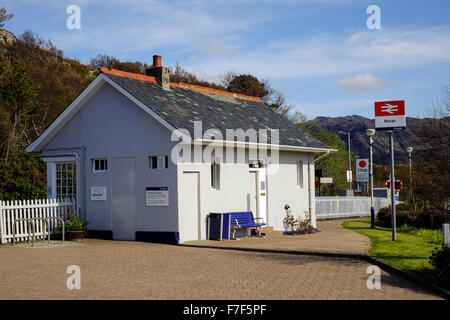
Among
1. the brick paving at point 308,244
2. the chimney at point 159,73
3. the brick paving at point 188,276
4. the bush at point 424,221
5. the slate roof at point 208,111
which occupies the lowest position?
the brick paving at point 188,276

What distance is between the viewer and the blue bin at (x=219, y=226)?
16.5 m

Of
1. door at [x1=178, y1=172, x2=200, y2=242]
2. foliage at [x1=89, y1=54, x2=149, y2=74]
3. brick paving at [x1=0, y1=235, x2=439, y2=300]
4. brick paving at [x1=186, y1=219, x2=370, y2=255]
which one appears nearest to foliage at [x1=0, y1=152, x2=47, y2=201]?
brick paving at [x1=0, y1=235, x2=439, y2=300]

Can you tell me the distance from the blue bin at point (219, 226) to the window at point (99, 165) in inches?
160

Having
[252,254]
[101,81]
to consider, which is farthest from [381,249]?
[101,81]

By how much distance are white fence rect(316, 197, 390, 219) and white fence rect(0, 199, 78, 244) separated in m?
14.5

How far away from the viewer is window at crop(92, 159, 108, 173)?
58.3ft

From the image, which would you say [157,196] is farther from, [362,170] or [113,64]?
[113,64]

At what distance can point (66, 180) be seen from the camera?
18.9m

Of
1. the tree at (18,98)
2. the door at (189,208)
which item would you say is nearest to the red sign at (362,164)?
the door at (189,208)

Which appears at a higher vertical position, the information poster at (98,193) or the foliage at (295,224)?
the information poster at (98,193)

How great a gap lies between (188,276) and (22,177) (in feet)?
65.8

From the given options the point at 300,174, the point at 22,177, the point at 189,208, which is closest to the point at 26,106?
the point at 22,177

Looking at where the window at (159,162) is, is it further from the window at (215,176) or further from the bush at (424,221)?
the bush at (424,221)
